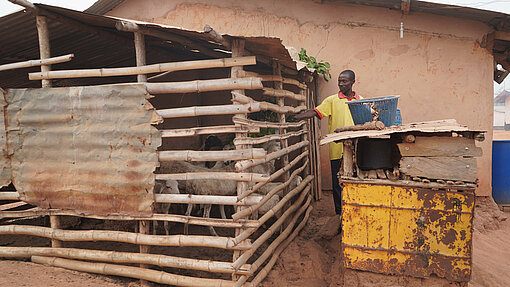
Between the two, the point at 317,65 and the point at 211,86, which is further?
the point at 317,65

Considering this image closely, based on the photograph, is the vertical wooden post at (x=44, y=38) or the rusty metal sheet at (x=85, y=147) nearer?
the rusty metal sheet at (x=85, y=147)

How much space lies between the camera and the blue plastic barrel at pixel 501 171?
21.2ft

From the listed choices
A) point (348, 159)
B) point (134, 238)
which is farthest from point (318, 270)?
point (134, 238)

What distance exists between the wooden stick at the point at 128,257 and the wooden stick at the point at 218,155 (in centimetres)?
107

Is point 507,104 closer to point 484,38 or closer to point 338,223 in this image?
point 484,38

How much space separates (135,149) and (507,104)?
133 feet

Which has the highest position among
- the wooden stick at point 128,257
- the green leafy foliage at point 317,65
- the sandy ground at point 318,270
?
the green leafy foliage at point 317,65

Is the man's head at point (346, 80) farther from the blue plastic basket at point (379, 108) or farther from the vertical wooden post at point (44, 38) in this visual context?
the vertical wooden post at point (44, 38)


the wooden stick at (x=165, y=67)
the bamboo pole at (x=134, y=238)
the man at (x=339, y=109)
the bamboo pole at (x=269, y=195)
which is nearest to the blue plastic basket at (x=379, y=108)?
the man at (x=339, y=109)

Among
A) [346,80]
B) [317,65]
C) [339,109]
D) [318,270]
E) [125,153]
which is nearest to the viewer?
[125,153]

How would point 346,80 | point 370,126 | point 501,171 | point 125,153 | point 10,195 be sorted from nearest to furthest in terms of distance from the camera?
point 370,126 → point 125,153 → point 10,195 → point 346,80 → point 501,171

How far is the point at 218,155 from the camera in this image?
3.53 metres

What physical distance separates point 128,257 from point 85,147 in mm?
1331

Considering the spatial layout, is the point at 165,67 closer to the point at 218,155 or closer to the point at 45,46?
the point at 218,155
